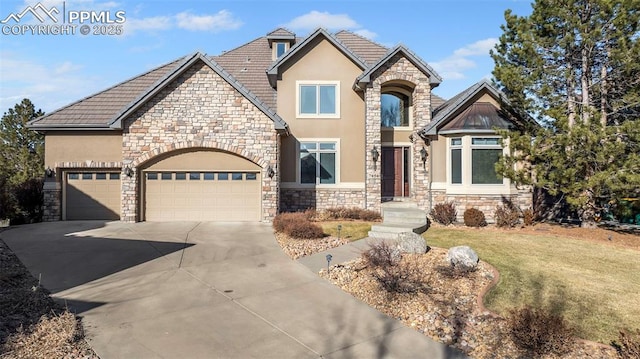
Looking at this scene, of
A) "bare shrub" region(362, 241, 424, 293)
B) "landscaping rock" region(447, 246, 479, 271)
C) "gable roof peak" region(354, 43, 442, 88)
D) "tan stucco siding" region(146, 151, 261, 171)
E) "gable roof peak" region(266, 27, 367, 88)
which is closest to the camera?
"bare shrub" region(362, 241, 424, 293)

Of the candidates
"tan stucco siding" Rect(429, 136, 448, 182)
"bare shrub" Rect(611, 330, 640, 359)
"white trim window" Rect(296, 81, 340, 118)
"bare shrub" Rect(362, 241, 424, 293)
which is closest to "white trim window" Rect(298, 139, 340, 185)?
"white trim window" Rect(296, 81, 340, 118)

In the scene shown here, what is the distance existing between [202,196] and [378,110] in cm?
836

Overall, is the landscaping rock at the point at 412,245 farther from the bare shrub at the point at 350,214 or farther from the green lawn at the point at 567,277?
the bare shrub at the point at 350,214

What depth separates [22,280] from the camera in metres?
7.14

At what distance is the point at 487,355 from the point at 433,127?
1131cm

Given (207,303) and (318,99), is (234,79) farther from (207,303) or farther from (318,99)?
(207,303)

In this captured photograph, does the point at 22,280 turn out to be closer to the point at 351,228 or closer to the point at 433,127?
the point at 351,228

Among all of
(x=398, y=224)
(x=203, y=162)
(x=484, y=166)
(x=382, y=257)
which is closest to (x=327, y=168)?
(x=398, y=224)

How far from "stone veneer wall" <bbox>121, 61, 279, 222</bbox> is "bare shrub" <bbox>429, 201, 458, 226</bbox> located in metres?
7.68

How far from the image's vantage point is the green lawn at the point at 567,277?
5.86 meters

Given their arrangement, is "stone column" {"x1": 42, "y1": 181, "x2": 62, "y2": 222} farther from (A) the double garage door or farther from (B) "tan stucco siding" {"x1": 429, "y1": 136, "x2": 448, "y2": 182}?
(B) "tan stucco siding" {"x1": 429, "y1": 136, "x2": 448, "y2": 182}

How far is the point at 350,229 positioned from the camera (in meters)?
12.6

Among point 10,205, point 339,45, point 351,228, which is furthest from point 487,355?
point 10,205

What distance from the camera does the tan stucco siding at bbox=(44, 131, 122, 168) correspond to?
47.0ft
